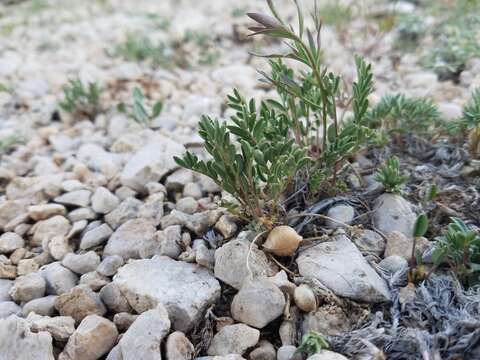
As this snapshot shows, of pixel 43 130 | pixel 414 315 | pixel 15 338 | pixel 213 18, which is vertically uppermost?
pixel 213 18

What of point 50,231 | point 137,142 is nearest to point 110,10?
point 137,142

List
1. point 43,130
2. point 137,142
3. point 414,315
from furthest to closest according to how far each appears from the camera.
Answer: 1. point 43,130
2. point 137,142
3. point 414,315

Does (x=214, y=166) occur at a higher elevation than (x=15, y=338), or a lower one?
higher

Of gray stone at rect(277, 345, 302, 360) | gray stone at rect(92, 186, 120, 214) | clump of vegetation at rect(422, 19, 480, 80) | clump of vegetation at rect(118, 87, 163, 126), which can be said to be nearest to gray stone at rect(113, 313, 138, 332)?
gray stone at rect(277, 345, 302, 360)

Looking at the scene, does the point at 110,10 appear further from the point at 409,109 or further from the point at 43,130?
the point at 409,109

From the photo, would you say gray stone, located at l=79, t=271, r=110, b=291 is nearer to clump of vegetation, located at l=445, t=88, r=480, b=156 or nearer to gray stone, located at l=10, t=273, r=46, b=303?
gray stone, located at l=10, t=273, r=46, b=303

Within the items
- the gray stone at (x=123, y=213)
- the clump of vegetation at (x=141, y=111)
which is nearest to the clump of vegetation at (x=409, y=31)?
the clump of vegetation at (x=141, y=111)

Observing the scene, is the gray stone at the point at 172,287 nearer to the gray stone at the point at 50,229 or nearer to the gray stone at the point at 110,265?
the gray stone at the point at 110,265
